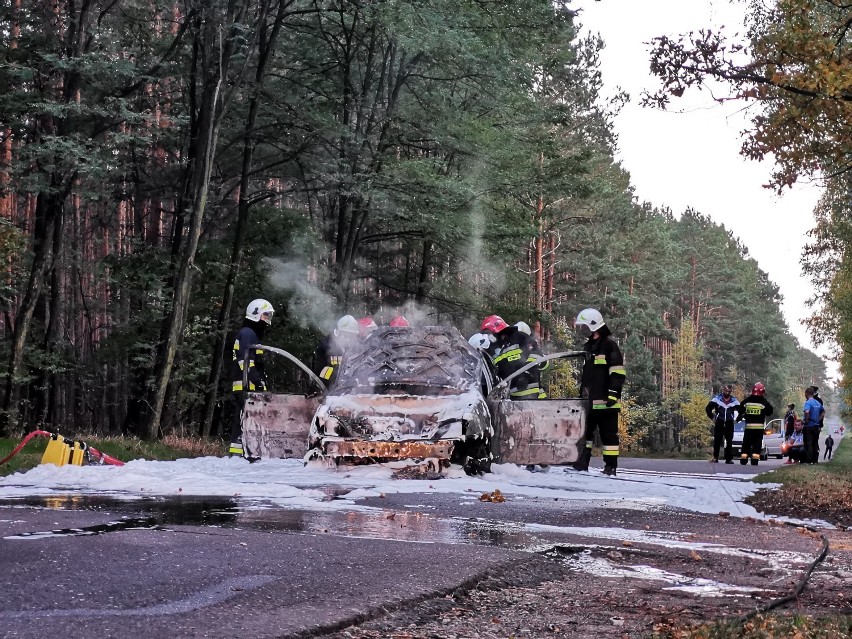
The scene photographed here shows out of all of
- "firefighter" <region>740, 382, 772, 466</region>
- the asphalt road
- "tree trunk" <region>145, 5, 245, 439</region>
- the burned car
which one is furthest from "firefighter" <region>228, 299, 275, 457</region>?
"firefighter" <region>740, 382, 772, 466</region>

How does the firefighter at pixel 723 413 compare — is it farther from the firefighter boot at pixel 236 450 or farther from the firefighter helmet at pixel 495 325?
the firefighter boot at pixel 236 450

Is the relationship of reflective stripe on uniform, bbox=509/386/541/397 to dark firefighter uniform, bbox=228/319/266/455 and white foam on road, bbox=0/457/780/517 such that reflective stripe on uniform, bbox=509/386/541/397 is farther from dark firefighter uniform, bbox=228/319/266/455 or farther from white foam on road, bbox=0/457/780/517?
dark firefighter uniform, bbox=228/319/266/455

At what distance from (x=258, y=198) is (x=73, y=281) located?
42.6 feet

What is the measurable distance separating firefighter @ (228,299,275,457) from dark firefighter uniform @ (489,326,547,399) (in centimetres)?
361

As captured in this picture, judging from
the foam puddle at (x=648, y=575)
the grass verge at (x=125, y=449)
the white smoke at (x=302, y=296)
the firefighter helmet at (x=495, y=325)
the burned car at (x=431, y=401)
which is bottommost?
the foam puddle at (x=648, y=575)

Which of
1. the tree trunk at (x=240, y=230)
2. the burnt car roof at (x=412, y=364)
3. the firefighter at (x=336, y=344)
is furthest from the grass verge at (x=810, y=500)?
the tree trunk at (x=240, y=230)

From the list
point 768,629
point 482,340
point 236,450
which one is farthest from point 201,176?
point 768,629

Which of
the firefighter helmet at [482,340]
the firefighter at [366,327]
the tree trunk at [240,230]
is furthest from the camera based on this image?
the tree trunk at [240,230]

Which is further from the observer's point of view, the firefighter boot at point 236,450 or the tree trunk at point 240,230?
the tree trunk at point 240,230

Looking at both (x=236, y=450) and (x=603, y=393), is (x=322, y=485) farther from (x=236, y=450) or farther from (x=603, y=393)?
(x=603, y=393)

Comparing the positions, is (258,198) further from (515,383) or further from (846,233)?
(846,233)

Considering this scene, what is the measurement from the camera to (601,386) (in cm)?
1562

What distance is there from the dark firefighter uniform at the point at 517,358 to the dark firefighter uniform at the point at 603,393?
5.38 feet

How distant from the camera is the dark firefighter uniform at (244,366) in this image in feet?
51.3
